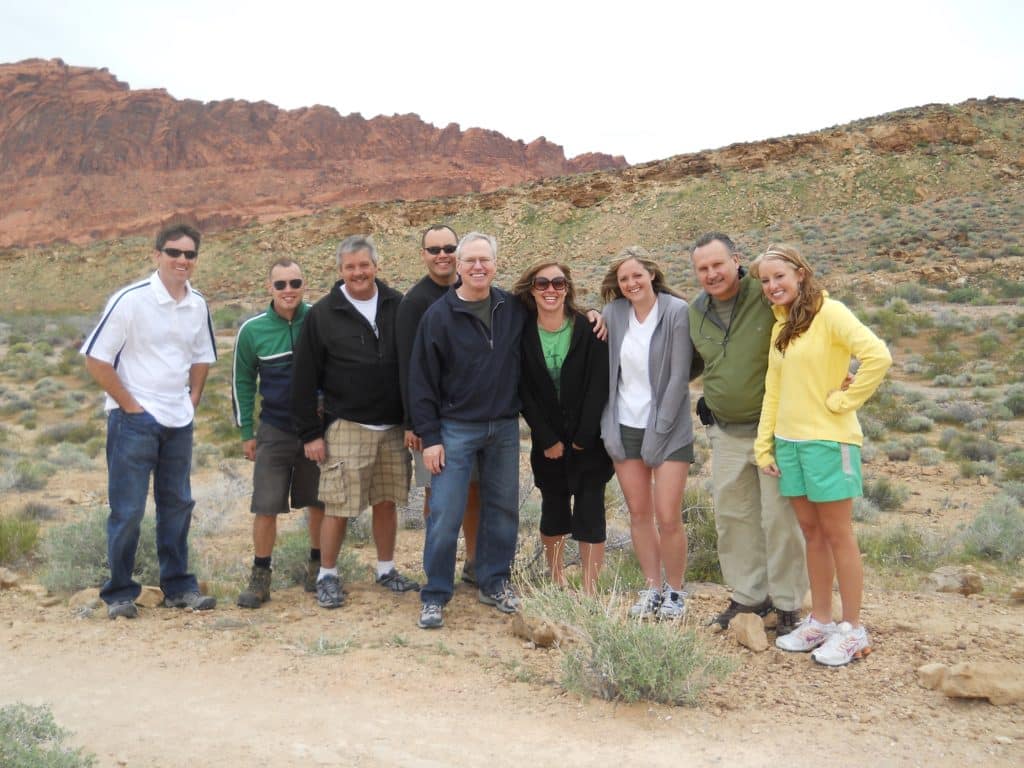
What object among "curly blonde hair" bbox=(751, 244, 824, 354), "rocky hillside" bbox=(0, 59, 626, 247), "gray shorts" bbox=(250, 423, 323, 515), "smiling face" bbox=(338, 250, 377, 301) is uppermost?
"rocky hillside" bbox=(0, 59, 626, 247)

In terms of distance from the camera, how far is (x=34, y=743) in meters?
2.81

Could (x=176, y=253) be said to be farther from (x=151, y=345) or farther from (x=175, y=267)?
(x=151, y=345)

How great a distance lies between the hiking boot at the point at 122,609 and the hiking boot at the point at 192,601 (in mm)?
233

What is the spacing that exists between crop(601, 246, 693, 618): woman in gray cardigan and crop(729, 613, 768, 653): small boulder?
0.92 feet

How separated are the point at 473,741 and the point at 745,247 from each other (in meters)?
28.9

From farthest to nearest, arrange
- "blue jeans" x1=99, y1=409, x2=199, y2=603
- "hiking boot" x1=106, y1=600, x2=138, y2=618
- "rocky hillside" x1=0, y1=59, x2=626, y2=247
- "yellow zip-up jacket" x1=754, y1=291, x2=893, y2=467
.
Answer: "rocky hillside" x1=0, y1=59, x2=626, y2=247
"hiking boot" x1=106, y1=600, x2=138, y2=618
"blue jeans" x1=99, y1=409, x2=199, y2=603
"yellow zip-up jacket" x1=754, y1=291, x2=893, y2=467

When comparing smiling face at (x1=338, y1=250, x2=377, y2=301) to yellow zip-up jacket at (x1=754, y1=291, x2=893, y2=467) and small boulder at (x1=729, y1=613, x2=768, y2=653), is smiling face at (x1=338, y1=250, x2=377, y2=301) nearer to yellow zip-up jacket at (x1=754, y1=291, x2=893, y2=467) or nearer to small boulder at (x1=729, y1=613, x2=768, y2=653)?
yellow zip-up jacket at (x1=754, y1=291, x2=893, y2=467)

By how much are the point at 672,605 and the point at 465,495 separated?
3.96 ft

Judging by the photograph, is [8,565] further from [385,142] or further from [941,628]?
[385,142]

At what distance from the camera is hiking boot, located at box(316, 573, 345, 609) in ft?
16.0

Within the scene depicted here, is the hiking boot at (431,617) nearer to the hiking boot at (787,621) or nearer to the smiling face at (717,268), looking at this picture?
the hiking boot at (787,621)

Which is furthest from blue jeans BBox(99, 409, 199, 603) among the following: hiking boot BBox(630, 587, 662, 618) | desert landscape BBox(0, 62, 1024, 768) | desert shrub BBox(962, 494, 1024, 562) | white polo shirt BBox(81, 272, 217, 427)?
desert shrub BBox(962, 494, 1024, 562)

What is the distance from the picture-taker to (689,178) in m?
40.6

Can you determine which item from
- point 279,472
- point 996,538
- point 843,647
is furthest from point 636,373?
point 996,538
